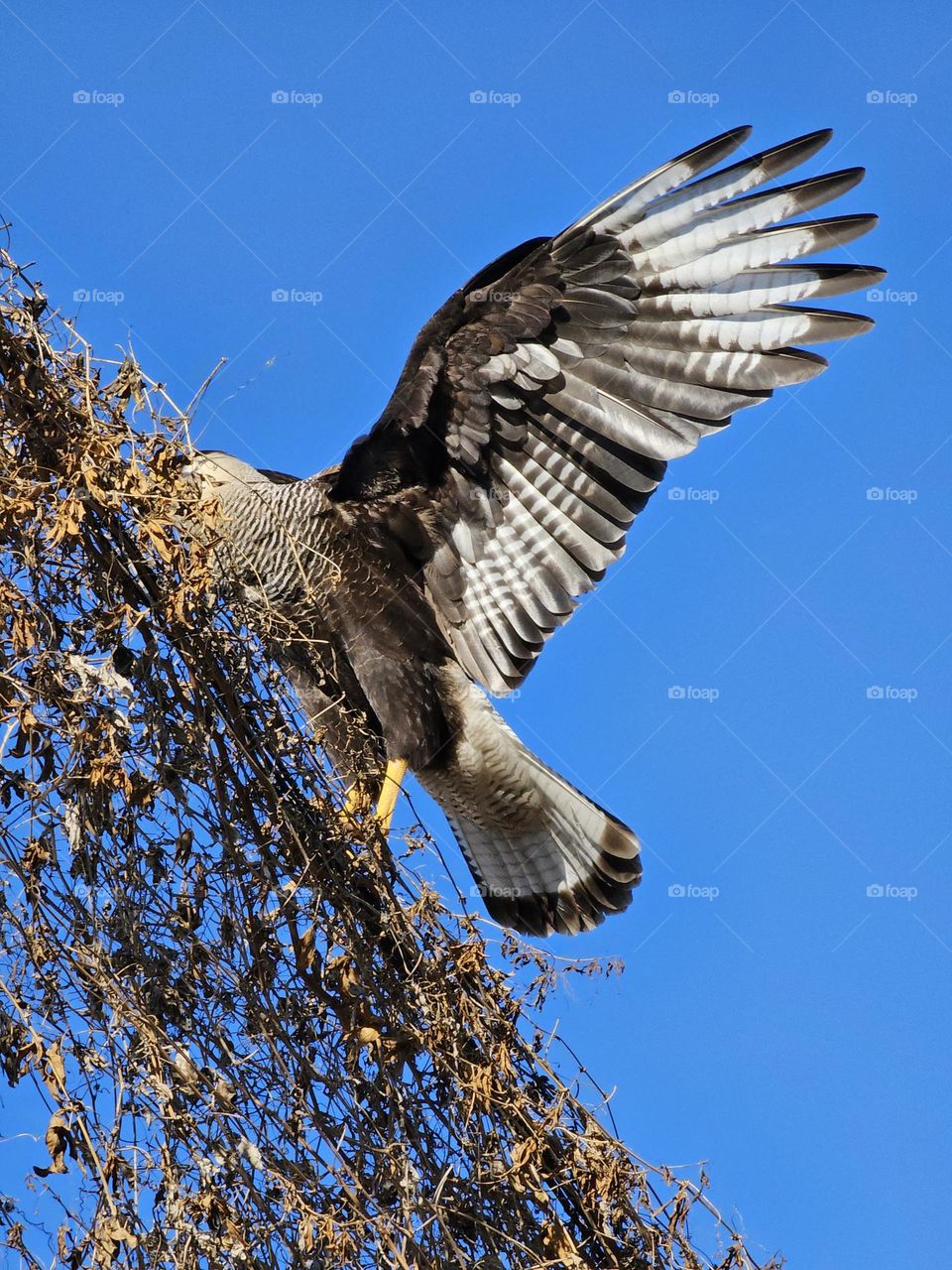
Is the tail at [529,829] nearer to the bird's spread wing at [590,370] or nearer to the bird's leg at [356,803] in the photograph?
the bird's spread wing at [590,370]

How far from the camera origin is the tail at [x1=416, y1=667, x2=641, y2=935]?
14.0 ft

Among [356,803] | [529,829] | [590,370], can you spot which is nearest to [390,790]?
[529,829]

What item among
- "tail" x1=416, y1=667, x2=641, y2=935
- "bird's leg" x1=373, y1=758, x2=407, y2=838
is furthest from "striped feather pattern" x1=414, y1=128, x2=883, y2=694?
"bird's leg" x1=373, y1=758, x2=407, y2=838

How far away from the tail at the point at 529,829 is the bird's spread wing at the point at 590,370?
0.75 feet

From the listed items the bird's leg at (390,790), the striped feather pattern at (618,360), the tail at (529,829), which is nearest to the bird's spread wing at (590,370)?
the striped feather pattern at (618,360)

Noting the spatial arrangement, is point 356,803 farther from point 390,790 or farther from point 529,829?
point 529,829

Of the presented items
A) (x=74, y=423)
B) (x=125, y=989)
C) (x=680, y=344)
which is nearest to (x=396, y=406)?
(x=680, y=344)

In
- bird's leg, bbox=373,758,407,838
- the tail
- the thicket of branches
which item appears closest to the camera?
the thicket of branches

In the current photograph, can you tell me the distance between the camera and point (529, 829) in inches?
174

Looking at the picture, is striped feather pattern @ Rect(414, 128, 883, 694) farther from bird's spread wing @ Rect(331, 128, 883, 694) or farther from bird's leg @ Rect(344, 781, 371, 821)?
bird's leg @ Rect(344, 781, 371, 821)

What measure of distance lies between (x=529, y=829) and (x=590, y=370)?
4.85ft

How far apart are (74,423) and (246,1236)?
60.1 inches

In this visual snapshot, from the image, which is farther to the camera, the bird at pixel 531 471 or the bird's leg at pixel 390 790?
the bird's leg at pixel 390 790

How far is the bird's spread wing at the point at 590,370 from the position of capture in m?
3.63
